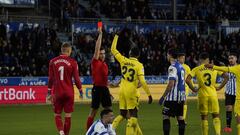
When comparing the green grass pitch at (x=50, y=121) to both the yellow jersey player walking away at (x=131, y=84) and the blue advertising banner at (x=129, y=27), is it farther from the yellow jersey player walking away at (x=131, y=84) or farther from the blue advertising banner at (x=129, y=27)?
the blue advertising banner at (x=129, y=27)

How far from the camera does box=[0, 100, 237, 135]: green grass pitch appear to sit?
56.5 feet

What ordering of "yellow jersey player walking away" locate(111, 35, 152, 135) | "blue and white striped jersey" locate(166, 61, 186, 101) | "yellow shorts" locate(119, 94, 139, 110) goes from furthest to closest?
"yellow shorts" locate(119, 94, 139, 110), "yellow jersey player walking away" locate(111, 35, 152, 135), "blue and white striped jersey" locate(166, 61, 186, 101)

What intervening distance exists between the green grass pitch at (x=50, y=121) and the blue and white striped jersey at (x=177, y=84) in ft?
9.89

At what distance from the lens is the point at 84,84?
30.7 m

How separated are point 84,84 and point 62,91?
53.8 ft

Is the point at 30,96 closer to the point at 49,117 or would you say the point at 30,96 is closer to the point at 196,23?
the point at 49,117

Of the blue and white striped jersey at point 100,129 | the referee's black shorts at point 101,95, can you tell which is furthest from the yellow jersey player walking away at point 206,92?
the blue and white striped jersey at point 100,129

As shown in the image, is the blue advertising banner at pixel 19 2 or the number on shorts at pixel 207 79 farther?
the blue advertising banner at pixel 19 2

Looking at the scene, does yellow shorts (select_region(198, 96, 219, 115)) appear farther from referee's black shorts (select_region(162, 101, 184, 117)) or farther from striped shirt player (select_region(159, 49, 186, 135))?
referee's black shorts (select_region(162, 101, 184, 117))

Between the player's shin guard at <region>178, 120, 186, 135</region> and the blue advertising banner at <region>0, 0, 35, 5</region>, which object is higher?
the blue advertising banner at <region>0, 0, 35, 5</region>

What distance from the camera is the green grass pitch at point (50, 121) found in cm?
1722

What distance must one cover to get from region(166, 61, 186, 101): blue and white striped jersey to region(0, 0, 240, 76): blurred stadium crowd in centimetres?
1772

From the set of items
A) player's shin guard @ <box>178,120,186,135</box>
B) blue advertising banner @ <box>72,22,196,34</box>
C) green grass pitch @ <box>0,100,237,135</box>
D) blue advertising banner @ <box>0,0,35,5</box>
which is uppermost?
blue advertising banner @ <box>0,0,35,5</box>

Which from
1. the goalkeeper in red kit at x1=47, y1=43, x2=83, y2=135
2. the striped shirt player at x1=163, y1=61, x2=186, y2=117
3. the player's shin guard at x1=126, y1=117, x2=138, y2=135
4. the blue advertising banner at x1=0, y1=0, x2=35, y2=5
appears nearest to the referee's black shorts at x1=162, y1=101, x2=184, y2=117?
the striped shirt player at x1=163, y1=61, x2=186, y2=117
